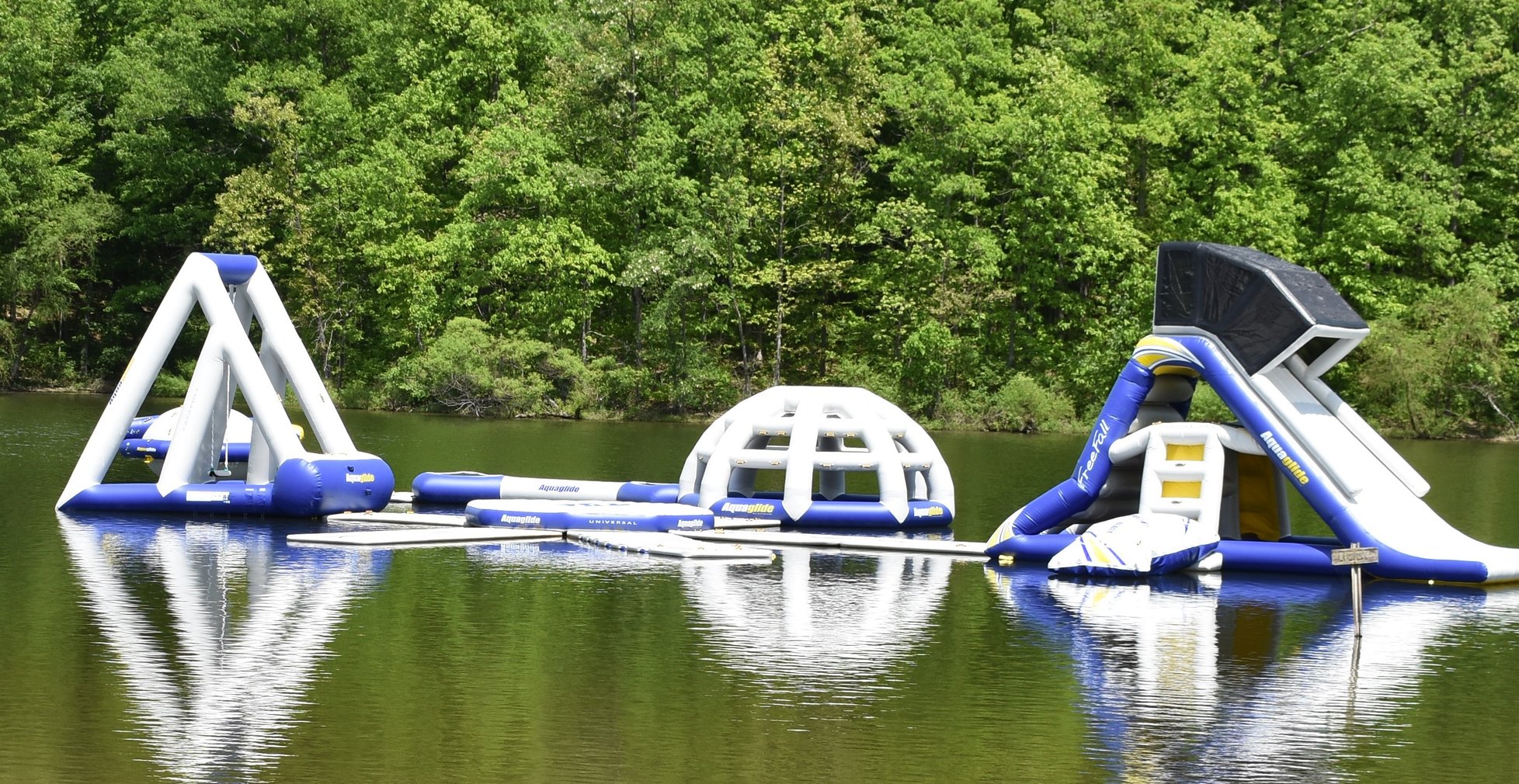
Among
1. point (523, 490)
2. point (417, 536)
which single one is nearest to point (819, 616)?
point (417, 536)

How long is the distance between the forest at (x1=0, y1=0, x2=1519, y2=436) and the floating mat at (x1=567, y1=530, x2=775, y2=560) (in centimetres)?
3585

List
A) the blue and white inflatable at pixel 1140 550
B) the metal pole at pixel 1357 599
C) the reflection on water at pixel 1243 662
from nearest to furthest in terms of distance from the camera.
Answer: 1. the reflection on water at pixel 1243 662
2. the metal pole at pixel 1357 599
3. the blue and white inflatable at pixel 1140 550

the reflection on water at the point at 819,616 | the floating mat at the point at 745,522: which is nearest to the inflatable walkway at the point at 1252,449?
the reflection on water at the point at 819,616

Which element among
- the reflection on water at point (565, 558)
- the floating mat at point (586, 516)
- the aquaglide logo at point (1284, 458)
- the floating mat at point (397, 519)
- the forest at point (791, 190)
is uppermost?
the forest at point (791, 190)

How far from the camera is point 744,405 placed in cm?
3156

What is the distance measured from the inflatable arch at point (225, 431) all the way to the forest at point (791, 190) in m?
34.0

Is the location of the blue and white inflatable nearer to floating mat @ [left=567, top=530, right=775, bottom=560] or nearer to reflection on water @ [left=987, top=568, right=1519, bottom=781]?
reflection on water @ [left=987, top=568, right=1519, bottom=781]

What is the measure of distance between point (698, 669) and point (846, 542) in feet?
35.1

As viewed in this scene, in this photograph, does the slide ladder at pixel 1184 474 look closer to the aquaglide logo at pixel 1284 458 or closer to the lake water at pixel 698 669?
the aquaglide logo at pixel 1284 458

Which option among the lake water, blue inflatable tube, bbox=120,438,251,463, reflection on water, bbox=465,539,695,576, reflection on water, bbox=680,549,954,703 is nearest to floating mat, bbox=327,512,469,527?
the lake water

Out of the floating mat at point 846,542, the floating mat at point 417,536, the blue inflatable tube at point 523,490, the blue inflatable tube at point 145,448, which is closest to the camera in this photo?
the floating mat at point 417,536

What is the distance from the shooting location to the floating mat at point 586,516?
29344mm

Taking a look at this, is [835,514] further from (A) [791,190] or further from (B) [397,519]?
(A) [791,190]

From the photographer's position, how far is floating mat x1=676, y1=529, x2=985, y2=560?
91.1ft
